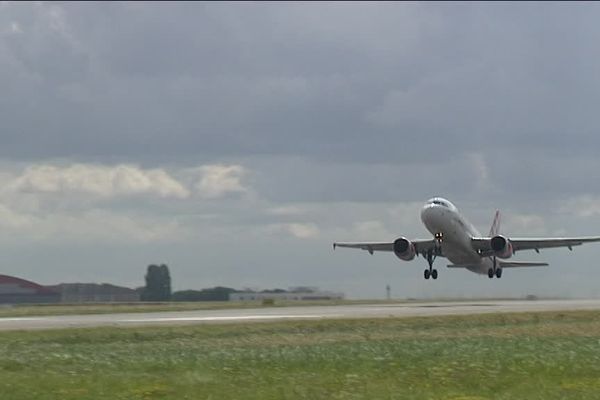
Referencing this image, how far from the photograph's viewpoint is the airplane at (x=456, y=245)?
90.7 m

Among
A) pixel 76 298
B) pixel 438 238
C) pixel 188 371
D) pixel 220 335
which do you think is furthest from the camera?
pixel 76 298

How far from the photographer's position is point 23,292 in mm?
149000

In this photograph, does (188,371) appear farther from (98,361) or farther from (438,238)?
(438,238)

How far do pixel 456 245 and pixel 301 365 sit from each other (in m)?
63.9

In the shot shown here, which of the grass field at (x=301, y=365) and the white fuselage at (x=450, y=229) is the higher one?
the white fuselage at (x=450, y=229)

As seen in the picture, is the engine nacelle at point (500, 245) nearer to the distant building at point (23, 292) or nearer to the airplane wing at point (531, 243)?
the airplane wing at point (531, 243)

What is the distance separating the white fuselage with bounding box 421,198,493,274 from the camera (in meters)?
90.1

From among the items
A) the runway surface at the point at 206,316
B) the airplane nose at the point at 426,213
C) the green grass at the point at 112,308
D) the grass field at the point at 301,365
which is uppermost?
the airplane nose at the point at 426,213

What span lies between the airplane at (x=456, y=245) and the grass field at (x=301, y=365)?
42.8m

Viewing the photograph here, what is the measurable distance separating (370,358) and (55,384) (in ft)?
31.6

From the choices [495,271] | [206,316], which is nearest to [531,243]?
[495,271]

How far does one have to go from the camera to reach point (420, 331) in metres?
49.4

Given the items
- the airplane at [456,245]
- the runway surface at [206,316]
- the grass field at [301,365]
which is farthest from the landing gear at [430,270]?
the grass field at [301,365]

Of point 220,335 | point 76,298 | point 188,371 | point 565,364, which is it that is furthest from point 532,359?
point 76,298
